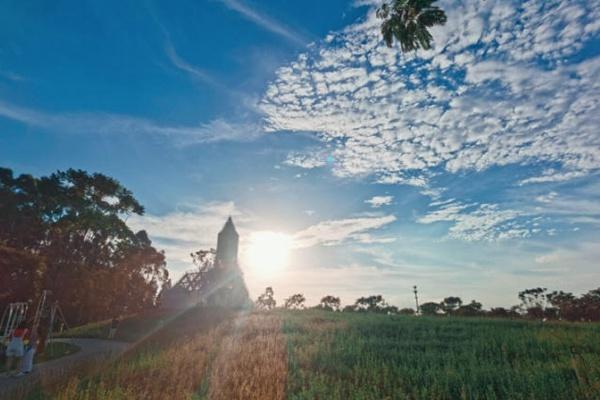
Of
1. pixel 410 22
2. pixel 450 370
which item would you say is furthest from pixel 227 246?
pixel 410 22

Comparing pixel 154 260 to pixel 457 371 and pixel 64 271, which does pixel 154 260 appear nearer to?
pixel 64 271

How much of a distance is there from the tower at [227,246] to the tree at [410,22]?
55494mm

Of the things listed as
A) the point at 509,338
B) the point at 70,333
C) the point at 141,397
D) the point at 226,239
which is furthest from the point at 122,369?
the point at 226,239

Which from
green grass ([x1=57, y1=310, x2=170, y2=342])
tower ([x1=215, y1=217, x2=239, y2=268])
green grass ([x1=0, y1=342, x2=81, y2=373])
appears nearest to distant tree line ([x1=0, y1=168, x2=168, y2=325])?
green grass ([x1=57, y1=310, x2=170, y2=342])

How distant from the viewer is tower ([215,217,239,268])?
192 ft

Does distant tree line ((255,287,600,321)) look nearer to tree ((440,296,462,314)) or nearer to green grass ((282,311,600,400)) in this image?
tree ((440,296,462,314))

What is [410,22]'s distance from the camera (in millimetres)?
4891

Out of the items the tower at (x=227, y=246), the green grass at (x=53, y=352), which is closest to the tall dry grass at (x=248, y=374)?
the green grass at (x=53, y=352)

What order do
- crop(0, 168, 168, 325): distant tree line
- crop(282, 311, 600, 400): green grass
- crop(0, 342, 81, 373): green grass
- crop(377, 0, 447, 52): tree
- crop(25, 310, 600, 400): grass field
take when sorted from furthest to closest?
crop(0, 168, 168, 325): distant tree line < crop(0, 342, 81, 373): green grass < crop(282, 311, 600, 400): green grass < crop(25, 310, 600, 400): grass field < crop(377, 0, 447, 52): tree

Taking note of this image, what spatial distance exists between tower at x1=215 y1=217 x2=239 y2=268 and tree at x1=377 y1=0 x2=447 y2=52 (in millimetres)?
55494

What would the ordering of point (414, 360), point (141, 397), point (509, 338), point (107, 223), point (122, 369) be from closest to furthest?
point (141, 397), point (122, 369), point (414, 360), point (509, 338), point (107, 223)

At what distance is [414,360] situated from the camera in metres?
11.1

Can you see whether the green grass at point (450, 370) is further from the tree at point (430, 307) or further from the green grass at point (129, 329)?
the tree at point (430, 307)

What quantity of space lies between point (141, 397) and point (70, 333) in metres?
26.6
